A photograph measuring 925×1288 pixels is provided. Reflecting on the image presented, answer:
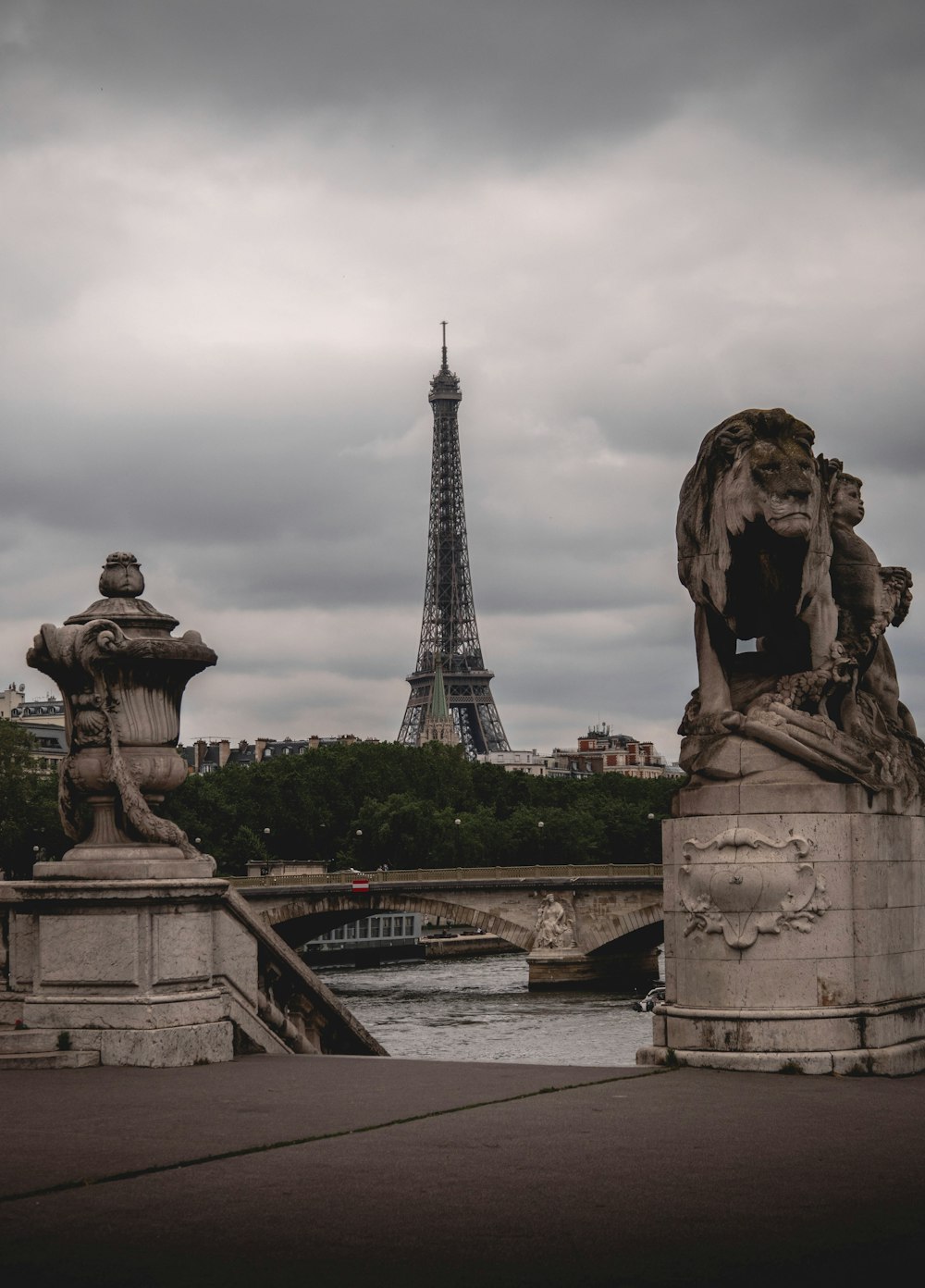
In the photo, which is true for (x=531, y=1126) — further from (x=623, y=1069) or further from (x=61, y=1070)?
(x=61, y=1070)

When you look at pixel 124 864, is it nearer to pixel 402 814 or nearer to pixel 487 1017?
pixel 487 1017

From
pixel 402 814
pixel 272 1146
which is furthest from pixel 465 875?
pixel 272 1146

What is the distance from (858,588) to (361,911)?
6068cm

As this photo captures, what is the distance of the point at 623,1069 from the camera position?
8516 mm

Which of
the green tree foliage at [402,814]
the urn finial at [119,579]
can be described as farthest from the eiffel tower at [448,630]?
the urn finial at [119,579]

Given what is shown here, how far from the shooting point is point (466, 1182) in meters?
5.61

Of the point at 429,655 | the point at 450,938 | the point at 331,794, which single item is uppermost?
the point at 429,655

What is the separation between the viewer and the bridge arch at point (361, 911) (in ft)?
212

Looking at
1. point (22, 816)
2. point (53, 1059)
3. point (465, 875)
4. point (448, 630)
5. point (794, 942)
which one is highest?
point (448, 630)

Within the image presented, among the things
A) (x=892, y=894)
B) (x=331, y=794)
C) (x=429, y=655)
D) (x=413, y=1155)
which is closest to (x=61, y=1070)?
(x=413, y=1155)

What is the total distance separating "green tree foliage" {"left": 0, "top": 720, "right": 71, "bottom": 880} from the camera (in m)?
70.5

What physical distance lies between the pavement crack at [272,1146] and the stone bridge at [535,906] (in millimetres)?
57790

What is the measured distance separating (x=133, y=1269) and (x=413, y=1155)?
1.71 metres

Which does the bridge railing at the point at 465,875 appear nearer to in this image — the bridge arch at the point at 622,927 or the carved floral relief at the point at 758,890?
the bridge arch at the point at 622,927
